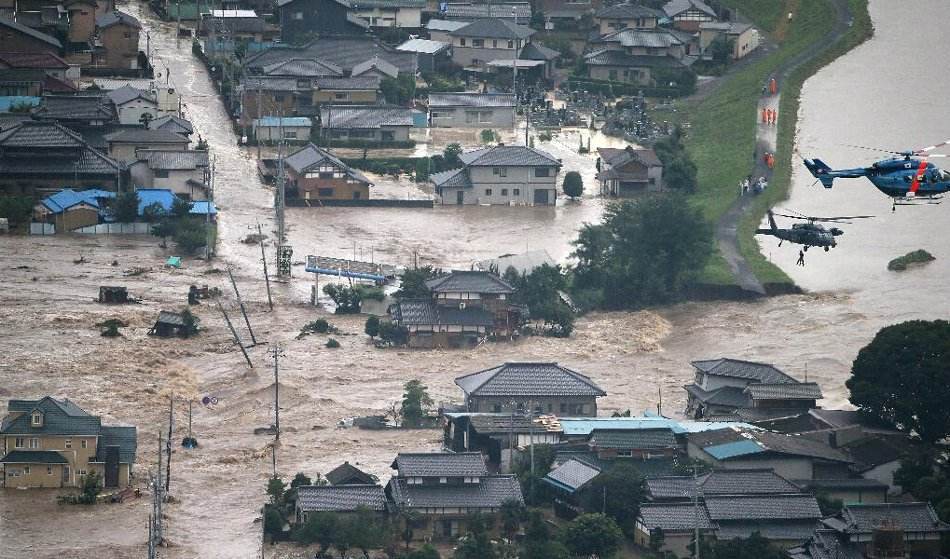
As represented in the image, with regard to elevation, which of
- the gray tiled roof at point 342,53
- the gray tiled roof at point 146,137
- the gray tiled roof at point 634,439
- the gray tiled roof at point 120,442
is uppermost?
the gray tiled roof at point 342,53

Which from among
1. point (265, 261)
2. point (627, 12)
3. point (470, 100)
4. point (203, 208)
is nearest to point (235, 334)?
point (265, 261)

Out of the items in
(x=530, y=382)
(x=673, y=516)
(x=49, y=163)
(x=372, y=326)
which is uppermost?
(x=49, y=163)

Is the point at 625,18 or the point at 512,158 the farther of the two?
the point at 625,18

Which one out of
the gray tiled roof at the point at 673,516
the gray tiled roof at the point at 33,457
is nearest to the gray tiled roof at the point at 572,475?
the gray tiled roof at the point at 673,516

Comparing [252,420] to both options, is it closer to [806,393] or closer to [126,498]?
[126,498]

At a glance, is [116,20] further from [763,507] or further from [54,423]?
[763,507]

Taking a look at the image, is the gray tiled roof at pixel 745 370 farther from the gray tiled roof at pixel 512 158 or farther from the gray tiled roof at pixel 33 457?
the gray tiled roof at pixel 512 158

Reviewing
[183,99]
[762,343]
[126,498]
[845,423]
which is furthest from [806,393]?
[183,99]
